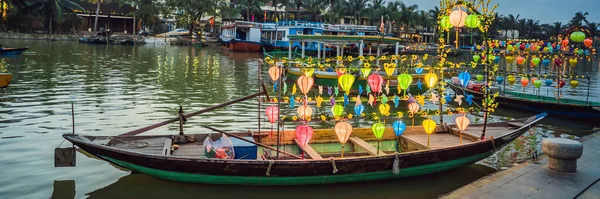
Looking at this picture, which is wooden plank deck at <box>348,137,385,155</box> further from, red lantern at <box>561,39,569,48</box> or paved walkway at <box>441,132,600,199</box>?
red lantern at <box>561,39,569,48</box>

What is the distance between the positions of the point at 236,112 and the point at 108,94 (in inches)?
258

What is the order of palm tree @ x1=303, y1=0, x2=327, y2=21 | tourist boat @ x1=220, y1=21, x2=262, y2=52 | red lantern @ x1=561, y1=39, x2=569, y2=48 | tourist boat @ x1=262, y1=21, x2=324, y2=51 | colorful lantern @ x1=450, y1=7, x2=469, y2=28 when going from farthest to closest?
palm tree @ x1=303, y1=0, x2=327, y2=21 < tourist boat @ x1=220, y1=21, x2=262, y2=52 < tourist boat @ x1=262, y1=21, x2=324, y2=51 < red lantern @ x1=561, y1=39, x2=569, y2=48 < colorful lantern @ x1=450, y1=7, x2=469, y2=28

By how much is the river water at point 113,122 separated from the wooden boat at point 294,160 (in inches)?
15.0

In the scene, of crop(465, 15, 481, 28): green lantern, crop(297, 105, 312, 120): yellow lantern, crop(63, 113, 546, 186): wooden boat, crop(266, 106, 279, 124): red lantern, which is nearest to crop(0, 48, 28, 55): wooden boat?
crop(63, 113, 546, 186): wooden boat

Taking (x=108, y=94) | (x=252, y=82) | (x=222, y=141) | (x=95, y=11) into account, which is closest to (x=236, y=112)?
(x=108, y=94)

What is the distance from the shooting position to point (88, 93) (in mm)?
19844

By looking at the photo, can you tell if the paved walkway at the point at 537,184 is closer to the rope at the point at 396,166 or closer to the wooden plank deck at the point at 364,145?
the rope at the point at 396,166

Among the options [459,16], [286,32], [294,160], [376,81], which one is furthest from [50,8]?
[459,16]

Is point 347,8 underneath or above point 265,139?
above

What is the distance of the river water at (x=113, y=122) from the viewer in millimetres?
8969

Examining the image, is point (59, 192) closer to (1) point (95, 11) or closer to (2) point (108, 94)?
(2) point (108, 94)

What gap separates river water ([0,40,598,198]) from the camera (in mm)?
8969

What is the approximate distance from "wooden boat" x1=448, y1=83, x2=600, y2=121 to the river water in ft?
1.57

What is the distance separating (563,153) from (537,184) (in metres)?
0.98
